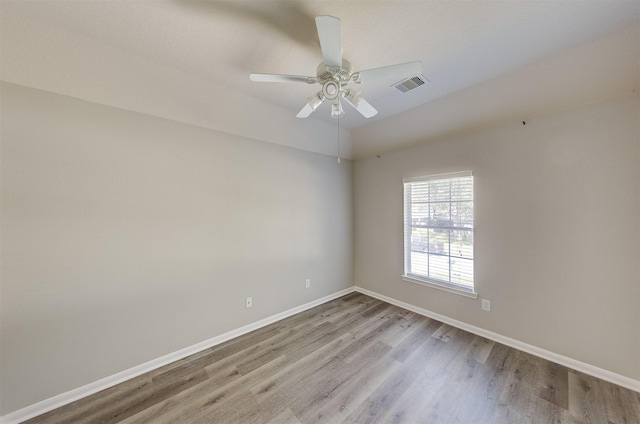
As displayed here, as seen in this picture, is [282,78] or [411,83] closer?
[282,78]

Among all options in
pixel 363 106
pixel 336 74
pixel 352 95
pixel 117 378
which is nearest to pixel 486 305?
pixel 363 106

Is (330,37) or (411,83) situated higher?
(411,83)

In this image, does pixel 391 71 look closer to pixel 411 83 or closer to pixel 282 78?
pixel 282 78

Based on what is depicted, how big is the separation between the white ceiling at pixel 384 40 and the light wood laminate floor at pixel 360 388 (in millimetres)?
2490

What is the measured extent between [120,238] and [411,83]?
332 centimetres

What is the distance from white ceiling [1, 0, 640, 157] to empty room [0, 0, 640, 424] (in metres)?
0.02

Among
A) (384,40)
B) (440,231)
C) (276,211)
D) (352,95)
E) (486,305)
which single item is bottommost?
(486,305)

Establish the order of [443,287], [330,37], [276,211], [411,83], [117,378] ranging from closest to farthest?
[330,37] < [117,378] < [411,83] < [443,287] < [276,211]

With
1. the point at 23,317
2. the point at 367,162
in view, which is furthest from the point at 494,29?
the point at 23,317

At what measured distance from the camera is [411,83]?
8.32 ft

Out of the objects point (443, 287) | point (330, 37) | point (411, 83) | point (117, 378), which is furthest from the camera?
point (443, 287)

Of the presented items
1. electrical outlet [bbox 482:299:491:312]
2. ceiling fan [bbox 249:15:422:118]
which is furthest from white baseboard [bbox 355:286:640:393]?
ceiling fan [bbox 249:15:422:118]

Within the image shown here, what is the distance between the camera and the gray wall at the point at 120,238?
1.66m

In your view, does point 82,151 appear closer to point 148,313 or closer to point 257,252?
point 148,313
